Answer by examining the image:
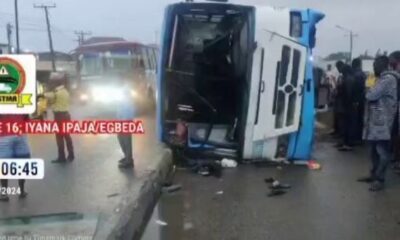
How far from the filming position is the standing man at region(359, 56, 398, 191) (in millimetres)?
7500

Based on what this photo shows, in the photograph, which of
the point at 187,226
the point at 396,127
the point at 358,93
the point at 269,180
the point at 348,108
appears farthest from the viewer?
the point at 348,108

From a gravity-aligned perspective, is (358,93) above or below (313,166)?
above

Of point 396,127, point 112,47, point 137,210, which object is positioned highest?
point 112,47

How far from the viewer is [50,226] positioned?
5.61 metres

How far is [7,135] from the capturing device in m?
6.24

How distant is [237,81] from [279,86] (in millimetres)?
875

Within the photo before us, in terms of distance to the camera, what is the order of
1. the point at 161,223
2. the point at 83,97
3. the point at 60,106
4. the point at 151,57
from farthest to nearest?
the point at 151,57
the point at 83,97
the point at 60,106
the point at 161,223

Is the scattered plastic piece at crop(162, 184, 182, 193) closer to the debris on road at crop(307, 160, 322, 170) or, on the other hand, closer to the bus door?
the bus door

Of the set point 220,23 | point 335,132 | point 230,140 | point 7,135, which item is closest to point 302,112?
point 230,140

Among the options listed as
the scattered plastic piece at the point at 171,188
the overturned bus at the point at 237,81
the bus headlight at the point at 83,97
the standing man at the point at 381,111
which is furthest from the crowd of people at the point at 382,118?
the bus headlight at the point at 83,97

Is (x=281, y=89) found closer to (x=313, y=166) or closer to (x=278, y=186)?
(x=313, y=166)

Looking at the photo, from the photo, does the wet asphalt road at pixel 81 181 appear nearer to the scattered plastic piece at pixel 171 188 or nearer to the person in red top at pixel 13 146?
the scattered plastic piece at pixel 171 188

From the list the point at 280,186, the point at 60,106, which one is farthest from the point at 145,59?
the point at 280,186
